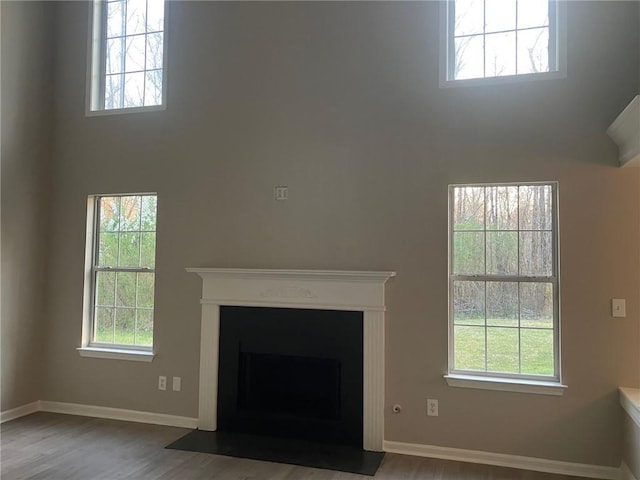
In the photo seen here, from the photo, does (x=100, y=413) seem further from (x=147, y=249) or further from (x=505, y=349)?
(x=505, y=349)

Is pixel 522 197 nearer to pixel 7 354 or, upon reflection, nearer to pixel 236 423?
pixel 236 423

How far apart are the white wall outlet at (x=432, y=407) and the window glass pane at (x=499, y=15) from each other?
2.84m

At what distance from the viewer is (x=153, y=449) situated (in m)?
3.71

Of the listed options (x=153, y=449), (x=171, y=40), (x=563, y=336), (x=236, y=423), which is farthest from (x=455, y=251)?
(x=171, y=40)

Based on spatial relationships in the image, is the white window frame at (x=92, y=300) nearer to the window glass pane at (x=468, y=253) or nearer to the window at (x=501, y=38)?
the window glass pane at (x=468, y=253)

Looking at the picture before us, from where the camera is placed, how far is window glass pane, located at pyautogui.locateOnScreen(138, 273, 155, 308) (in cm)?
448

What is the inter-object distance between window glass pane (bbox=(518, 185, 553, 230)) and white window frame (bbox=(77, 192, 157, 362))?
3.13m

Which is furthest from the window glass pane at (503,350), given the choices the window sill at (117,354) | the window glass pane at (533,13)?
the window sill at (117,354)

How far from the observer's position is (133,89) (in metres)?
4.72

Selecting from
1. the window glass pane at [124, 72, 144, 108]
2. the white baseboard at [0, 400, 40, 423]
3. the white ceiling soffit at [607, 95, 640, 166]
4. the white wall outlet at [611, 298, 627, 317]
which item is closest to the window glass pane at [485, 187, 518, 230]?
the white ceiling soffit at [607, 95, 640, 166]

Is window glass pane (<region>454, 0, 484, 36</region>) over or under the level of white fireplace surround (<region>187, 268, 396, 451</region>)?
over

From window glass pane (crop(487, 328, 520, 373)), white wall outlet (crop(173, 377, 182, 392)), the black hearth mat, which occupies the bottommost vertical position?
the black hearth mat

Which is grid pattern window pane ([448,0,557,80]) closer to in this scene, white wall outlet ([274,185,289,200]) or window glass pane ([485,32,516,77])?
window glass pane ([485,32,516,77])

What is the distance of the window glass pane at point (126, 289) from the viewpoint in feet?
14.9
